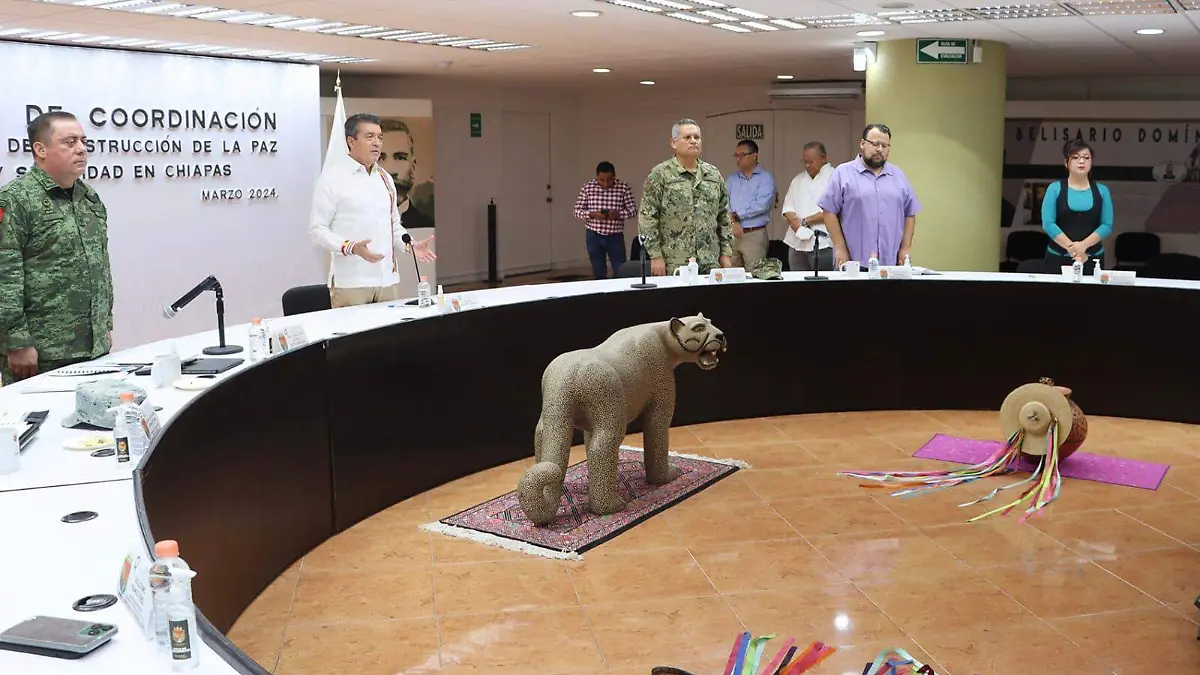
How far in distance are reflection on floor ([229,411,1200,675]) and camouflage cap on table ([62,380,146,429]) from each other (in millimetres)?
895

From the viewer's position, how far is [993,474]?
5887 mm

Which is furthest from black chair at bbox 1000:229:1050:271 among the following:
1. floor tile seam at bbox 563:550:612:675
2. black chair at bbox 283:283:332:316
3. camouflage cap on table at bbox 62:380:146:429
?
camouflage cap on table at bbox 62:380:146:429

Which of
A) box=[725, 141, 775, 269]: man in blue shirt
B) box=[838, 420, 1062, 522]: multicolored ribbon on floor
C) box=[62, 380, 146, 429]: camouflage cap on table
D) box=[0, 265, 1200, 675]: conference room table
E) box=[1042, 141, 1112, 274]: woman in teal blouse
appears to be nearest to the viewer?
box=[0, 265, 1200, 675]: conference room table

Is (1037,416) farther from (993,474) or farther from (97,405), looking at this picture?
(97,405)

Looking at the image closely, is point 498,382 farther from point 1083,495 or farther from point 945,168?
point 945,168

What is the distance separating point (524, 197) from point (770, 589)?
12911 mm

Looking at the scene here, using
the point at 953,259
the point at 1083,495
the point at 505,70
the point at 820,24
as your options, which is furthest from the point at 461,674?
the point at 505,70

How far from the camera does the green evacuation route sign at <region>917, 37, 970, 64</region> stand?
380 inches

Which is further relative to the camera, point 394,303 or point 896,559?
point 394,303

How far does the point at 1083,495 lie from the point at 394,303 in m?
3.44

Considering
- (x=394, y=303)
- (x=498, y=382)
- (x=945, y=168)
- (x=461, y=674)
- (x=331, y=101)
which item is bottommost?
(x=461, y=674)

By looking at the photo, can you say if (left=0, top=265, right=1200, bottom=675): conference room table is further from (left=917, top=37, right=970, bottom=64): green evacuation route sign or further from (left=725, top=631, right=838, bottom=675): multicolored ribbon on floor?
(left=917, top=37, right=970, bottom=64): green evacuation route sign

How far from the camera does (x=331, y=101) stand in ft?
42.2

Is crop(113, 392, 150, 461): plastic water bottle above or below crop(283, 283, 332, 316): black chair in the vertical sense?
below
